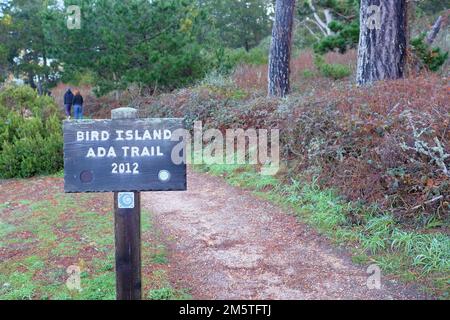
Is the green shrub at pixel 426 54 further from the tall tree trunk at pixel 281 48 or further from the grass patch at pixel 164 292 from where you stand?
the grass patch at pixel 164 292

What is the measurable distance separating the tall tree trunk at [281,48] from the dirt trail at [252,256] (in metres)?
5.96

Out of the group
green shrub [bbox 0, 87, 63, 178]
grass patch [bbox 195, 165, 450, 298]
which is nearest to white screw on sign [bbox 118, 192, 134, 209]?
grass patch [bbox 195, 165, 450, 298]

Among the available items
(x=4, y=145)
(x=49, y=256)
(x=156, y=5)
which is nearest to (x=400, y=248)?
(x=49, y=256)

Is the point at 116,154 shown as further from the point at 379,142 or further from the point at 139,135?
the point at 379,142

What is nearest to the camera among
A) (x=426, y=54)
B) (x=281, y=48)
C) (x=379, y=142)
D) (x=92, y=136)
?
(x=92, y=136)

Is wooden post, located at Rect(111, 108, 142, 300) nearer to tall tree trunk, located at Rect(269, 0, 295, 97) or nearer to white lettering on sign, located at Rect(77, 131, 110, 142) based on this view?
white lettering on sign, located at Rect(77, 131, 110, 142)

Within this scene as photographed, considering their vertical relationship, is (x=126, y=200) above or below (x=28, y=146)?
above

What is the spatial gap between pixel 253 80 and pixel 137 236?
1413 cm

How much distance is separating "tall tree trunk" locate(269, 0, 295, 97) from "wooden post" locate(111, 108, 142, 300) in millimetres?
9332

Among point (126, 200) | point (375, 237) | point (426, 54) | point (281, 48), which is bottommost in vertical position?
point (375, 237)

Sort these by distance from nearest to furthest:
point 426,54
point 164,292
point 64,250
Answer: point 164,292 → point 64,250 → point 426,54

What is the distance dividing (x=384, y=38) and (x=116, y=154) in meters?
6.80

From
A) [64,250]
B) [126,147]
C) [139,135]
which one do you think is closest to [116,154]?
[126,147]

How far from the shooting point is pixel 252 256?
5125mm
